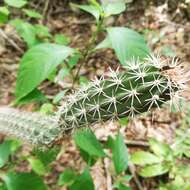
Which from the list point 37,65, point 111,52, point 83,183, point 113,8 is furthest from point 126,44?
point 111,52

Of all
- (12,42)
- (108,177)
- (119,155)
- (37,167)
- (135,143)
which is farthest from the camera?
(12,42)

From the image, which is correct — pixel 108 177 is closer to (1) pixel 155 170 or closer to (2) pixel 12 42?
(1) pixel 155 170

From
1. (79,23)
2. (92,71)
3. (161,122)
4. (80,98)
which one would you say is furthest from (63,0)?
(80,98)

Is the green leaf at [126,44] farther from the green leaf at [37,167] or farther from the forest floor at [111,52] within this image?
the forest floor at [111,52]

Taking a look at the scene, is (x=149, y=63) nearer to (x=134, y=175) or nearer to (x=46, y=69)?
(x=46, y=69)

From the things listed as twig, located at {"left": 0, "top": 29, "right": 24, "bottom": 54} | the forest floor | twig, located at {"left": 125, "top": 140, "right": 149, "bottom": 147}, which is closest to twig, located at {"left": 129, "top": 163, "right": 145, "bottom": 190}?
the forest floor
